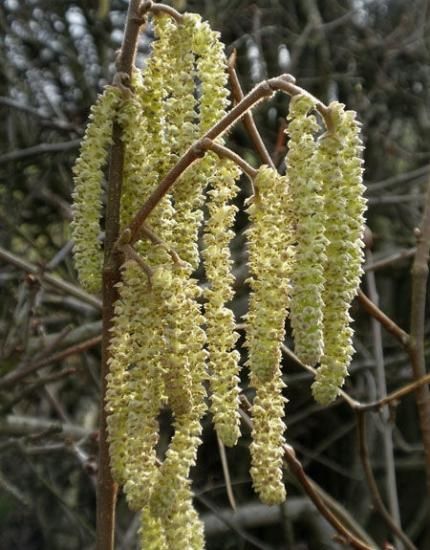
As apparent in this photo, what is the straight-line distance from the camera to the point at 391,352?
12.5ft

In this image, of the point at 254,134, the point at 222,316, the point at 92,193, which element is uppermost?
the point at 254,134

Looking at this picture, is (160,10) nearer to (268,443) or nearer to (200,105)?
(200,105)

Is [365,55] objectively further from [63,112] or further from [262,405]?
[262,405]

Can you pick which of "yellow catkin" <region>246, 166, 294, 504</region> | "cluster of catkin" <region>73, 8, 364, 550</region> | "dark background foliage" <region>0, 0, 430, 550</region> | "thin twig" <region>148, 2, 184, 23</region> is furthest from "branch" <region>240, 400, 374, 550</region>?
"dark background foliage" <region>0, 0, 430, 550</region>

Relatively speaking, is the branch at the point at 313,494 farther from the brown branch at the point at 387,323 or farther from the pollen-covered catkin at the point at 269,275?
the pollen-covered catkin at the point at 269,275

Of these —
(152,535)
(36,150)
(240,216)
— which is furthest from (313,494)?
(240,216)

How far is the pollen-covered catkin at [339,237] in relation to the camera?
0.88 meters

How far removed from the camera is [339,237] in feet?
2.91

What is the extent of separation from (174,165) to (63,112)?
2.70m

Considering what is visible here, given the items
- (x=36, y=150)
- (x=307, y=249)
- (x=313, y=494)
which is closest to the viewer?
(x=307, y=249)

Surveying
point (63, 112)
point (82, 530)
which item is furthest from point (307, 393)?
point (63, 112)

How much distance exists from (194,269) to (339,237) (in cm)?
16

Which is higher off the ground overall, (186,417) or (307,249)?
(307,249)

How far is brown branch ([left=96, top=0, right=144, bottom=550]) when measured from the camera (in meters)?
0.99
